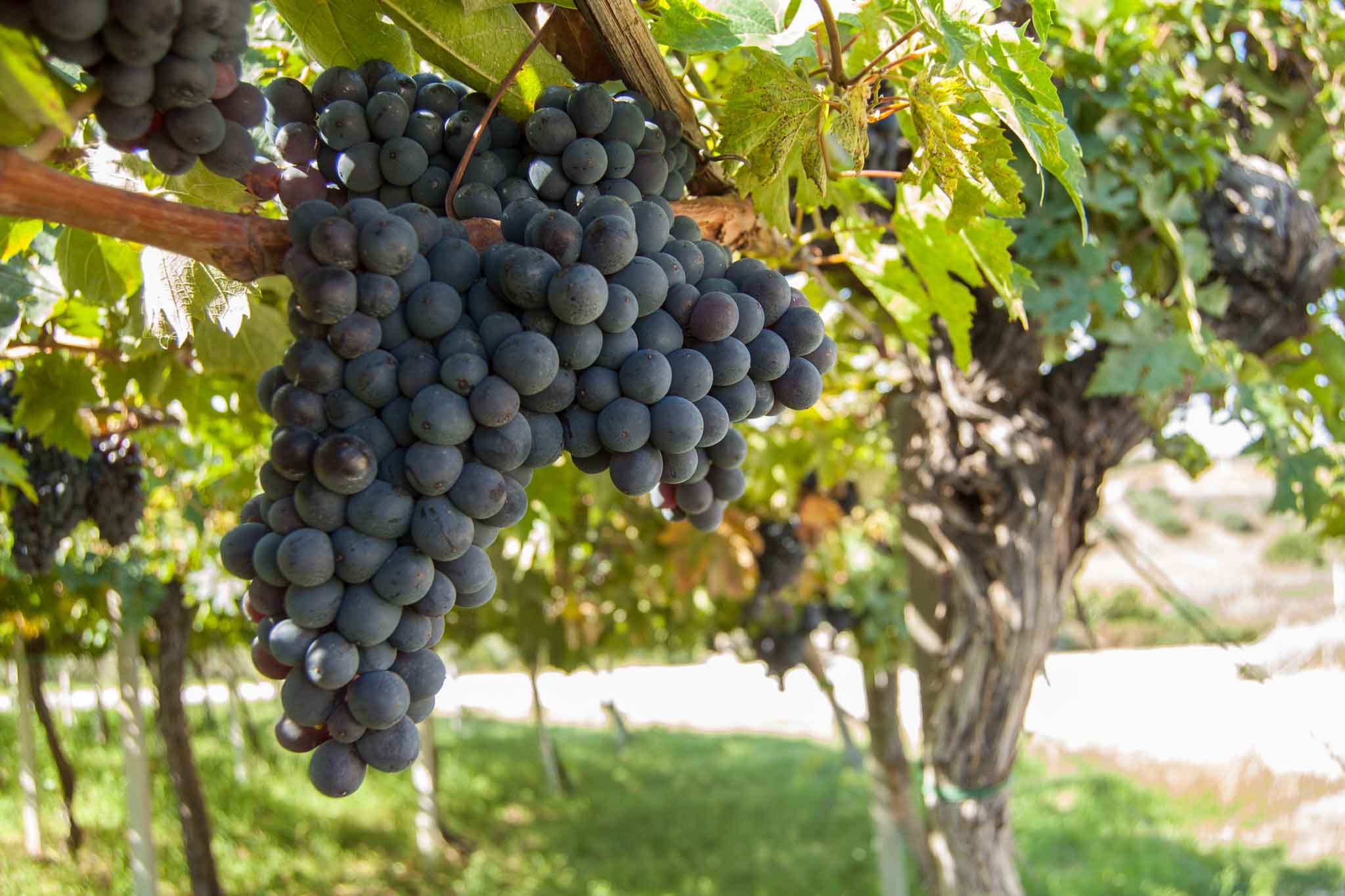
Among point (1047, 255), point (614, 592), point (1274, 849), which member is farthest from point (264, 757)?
point (1047, 255)

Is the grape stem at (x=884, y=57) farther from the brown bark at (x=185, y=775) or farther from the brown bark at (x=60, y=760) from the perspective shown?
the brown bark at (x=60, y=760)

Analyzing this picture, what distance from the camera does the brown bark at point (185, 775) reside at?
5.33 meters

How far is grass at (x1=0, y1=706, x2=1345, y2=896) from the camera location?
6469mm

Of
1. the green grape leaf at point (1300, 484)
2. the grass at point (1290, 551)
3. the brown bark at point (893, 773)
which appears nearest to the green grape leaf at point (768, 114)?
the green grape leaf at point (1300, 484)

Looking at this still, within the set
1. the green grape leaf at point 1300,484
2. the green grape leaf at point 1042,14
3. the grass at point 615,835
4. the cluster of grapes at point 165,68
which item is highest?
the green grape leaf at point 1042,14

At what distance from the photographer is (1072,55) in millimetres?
2105

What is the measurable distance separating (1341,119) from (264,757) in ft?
36.5

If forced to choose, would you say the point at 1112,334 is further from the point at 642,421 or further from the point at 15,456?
the point at 15,456

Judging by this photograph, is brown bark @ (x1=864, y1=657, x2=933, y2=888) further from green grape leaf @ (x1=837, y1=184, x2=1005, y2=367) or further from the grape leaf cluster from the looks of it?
the grape leaf cluster

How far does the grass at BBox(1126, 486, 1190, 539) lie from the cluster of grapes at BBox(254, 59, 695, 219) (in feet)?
79.6

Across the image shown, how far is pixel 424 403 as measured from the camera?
2.26 ft

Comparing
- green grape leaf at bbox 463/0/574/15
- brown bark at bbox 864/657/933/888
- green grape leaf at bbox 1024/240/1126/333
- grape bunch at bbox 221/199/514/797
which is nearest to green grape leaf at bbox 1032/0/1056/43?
green grape leaf at bbox 463/0/574/15

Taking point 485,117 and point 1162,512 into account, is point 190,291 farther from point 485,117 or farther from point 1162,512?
point 1162,512

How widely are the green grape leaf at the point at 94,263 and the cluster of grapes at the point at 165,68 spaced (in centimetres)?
54
